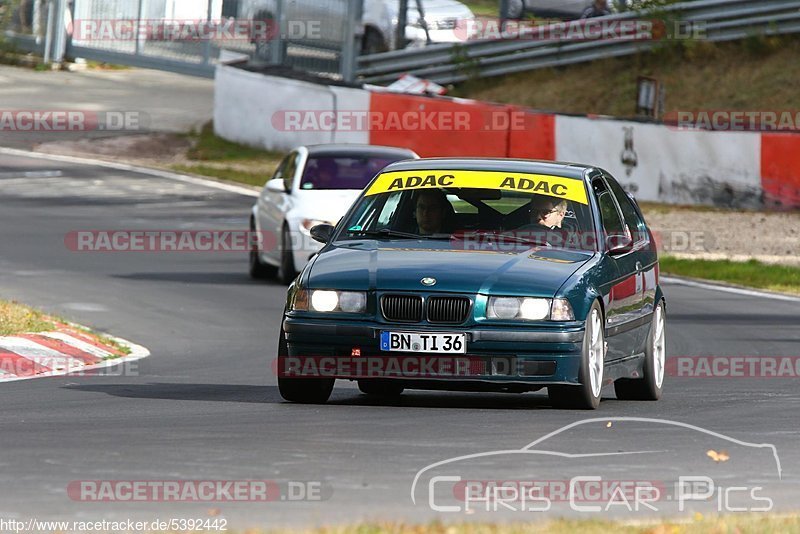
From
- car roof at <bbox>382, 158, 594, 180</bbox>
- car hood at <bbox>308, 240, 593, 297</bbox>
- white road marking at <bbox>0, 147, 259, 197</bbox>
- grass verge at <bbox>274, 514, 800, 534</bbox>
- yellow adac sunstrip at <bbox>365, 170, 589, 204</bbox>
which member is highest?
car roof at <bbox>382, 158, 594, 180</bbox>

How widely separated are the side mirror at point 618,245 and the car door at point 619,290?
0.02 meters

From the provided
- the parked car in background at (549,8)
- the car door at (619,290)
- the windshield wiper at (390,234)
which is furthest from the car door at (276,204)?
the parked car in background at (549,8)

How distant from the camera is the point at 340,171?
62.2 feet

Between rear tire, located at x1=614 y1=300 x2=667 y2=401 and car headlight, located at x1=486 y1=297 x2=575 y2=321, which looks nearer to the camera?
car headlight, located at x1=486 y1=297 x2=575 y2=321

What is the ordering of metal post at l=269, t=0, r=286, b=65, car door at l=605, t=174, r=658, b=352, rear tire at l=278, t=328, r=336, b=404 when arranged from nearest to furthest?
rear tire at l=278, t=328, r=336, b=404
car door at l=605, t=174, r=658, b=352
metal post at l=269, t=0, r=286, b=65

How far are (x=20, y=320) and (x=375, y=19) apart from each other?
24684 mm

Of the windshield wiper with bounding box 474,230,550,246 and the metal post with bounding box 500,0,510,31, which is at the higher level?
the metal post with bounding box 500,0,510,31

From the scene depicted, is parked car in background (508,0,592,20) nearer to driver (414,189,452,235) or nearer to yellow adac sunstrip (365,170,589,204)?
yellow adac sunstrip (365,170,589,204)

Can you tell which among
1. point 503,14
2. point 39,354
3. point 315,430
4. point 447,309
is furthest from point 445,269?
point 503,14

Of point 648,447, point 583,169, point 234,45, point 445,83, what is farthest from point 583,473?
point 234,45

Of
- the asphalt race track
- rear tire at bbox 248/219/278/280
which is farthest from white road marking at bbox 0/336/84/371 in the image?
rear tire at bbox 248/219/278/280

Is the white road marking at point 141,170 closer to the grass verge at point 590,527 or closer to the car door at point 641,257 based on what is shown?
the car door at point 641,257

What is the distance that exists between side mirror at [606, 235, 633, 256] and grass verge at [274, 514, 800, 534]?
13.2 ft

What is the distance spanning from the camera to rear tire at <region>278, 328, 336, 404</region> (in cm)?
953
